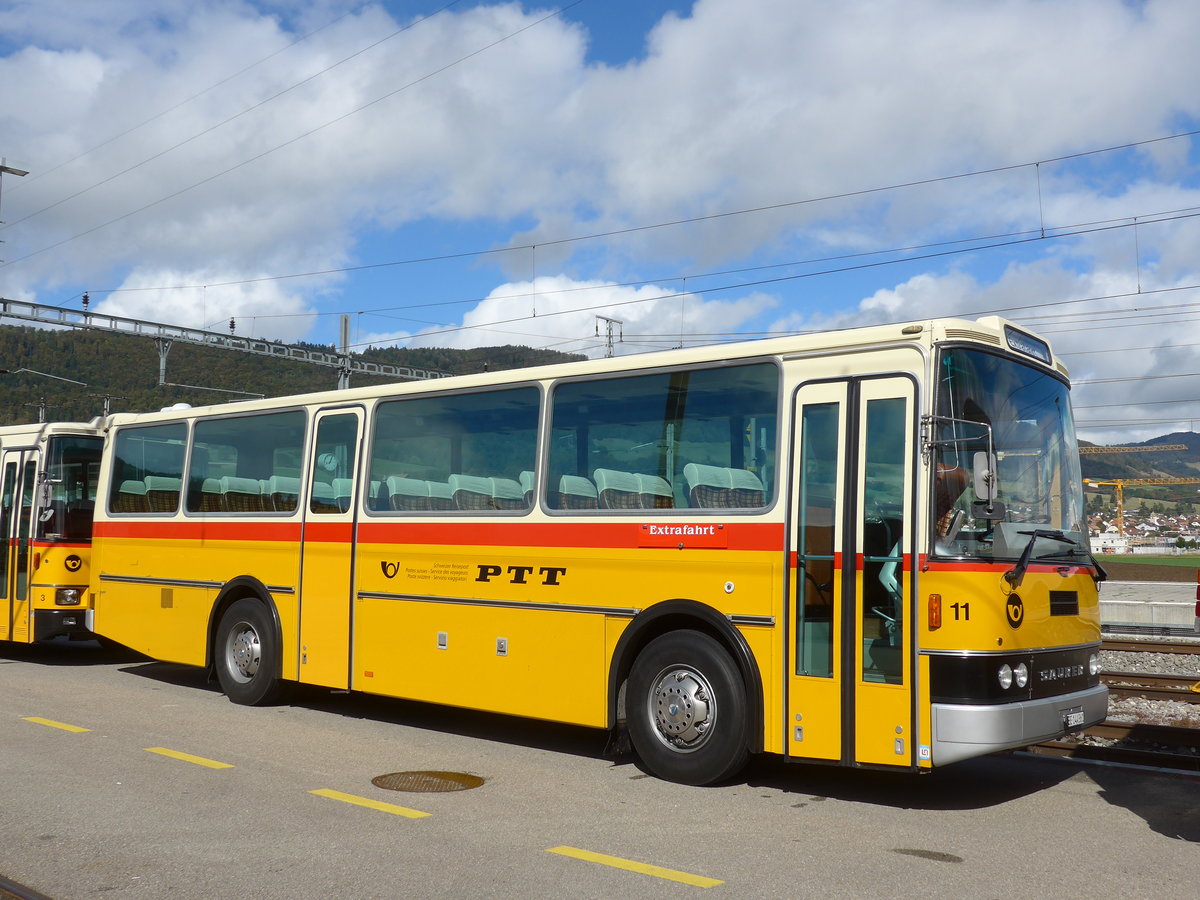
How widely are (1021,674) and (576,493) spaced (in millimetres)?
3387

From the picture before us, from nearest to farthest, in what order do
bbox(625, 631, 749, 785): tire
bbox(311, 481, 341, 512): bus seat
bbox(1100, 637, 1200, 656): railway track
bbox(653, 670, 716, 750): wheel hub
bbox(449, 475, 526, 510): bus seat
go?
1. bbox(625, 631, 749, 785): tire
2. bbox(653, 670, 716, 750): wheel hub
3. bbox(449, 475, 526, 510): bus seat
4. bbox(311, 481, 341, 512): bus seat
5. bbox(1100, 637, 1200, 656): railway track

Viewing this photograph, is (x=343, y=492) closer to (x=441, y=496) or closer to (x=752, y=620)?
(x=441, y=496)

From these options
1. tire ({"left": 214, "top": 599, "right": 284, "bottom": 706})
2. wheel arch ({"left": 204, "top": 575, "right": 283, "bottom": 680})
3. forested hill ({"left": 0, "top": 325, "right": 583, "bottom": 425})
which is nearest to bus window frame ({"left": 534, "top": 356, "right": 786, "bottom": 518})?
wheel arch ({"left": 204, "top": 575, "right": 283, "bottom": 680})

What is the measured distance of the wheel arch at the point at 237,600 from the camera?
1113 cm

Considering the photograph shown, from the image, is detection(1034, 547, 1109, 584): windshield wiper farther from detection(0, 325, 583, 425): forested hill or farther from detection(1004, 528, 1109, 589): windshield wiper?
detection(0, 325, 583, 425): forested hill

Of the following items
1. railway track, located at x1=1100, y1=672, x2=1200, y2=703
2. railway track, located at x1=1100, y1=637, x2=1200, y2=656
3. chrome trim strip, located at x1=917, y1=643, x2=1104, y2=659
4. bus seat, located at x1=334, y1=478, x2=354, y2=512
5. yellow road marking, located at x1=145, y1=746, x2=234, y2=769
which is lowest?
yellow road marking, located at x1=145, y1=746, x2=234, y2=769

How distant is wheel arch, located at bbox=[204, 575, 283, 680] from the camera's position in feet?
36.5

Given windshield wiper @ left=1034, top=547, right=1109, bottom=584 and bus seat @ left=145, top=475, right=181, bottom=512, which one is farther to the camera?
bus seat @ left=145, top=475, right=181, bottom=512

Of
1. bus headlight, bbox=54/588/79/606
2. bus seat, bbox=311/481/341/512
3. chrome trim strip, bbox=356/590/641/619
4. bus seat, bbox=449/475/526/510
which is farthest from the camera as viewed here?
bus headlight, bbox=54/588/79/606

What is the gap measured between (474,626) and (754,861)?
3.93 metres

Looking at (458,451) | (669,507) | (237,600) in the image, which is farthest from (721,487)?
(237,600)

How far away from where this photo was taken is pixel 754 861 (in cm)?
593

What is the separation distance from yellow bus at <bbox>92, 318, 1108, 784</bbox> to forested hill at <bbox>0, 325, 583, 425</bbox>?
43.5 metres

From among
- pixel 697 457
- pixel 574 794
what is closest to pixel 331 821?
pixel 574 794
